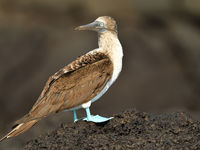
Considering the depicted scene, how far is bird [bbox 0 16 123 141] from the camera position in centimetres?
566

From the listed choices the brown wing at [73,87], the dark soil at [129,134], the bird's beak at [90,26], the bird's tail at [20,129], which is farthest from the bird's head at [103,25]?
the bird's tail at [20,129]

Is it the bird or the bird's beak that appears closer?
the bird

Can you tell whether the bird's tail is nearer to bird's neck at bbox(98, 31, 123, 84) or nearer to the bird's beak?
bird's neck at bbox(98, 31, 123, 84)

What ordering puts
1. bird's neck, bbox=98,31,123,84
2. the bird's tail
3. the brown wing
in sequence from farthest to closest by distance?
bird's neck, bbox=98,31,123,84 → the brown wing → the bird's tail

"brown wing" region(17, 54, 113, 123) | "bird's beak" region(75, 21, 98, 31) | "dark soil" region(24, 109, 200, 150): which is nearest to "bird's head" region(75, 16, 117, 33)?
"bird's beak" region(75, 21, 98, 31)

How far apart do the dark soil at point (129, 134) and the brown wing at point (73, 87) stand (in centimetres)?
27

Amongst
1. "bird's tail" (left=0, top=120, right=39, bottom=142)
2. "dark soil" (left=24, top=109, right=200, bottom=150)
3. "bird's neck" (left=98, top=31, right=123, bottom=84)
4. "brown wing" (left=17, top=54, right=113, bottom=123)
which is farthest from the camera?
A: "bird's neck" (left=98, top=31, right=123, bottom=84)

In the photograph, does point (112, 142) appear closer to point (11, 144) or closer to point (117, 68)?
point (117, 68)

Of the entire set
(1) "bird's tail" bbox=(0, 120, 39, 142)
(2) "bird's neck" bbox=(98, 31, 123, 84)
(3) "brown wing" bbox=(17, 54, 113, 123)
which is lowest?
(1) "bird's tail" bbox=(0, 120, 39, 142)

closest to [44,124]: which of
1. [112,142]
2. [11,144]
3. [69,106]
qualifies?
[11,144]

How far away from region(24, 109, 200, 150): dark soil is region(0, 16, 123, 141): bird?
17 cm

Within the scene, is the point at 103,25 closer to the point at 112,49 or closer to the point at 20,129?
the point at 112,49

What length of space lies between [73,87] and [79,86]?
7 cm

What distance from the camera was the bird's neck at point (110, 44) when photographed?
20.0ft
